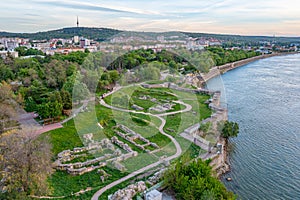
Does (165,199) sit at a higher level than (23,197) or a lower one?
lower

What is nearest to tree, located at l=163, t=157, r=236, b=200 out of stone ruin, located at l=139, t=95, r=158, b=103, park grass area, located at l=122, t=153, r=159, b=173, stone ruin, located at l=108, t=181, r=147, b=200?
stone ruin, located at l=108, t=181, r=147, b=200

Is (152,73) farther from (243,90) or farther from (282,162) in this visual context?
(282,162)

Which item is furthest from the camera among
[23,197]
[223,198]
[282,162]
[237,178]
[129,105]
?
[129,105]

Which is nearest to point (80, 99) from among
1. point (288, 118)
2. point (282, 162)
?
point (282, 162)

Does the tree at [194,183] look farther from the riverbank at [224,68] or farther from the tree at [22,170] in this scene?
the riverbank at [224,68]

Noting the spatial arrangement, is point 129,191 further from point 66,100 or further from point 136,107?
point 136,107

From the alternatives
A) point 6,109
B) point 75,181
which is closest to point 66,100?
point 6,109

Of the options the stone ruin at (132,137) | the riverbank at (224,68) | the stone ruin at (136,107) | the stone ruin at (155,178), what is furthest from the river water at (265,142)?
the stone ruin at (136,107)

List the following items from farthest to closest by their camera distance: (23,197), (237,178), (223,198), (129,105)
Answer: (129,105)
(237,178)
(223,198)
(23,197)
